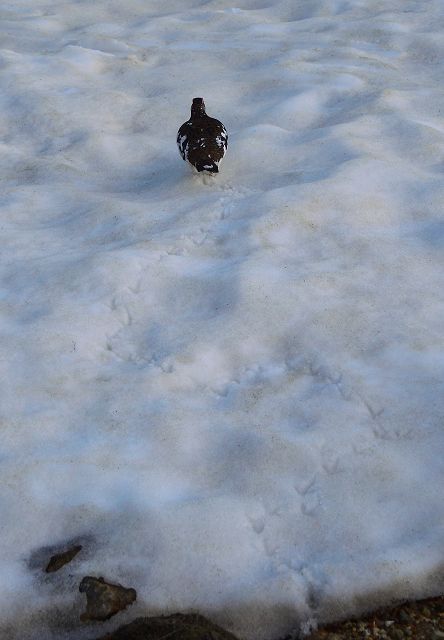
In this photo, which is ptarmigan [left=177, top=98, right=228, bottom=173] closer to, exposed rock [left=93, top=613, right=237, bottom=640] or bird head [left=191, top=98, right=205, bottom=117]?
bird head [left=191, top=98, right=205, bottom=117]

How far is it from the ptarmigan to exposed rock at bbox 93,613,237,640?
401 cm

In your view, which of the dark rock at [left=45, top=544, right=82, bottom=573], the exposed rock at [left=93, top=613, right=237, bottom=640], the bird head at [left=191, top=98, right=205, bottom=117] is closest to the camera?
the exposed rock at [left=93, top=613, right=237, bottom=640]

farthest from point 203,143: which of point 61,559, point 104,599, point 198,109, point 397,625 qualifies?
point 397,625

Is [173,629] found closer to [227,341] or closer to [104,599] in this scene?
[104,599]

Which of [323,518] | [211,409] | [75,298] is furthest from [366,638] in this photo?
[75,298]

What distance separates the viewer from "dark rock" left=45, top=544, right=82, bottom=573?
3025 millimetres

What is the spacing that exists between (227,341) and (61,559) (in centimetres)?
167

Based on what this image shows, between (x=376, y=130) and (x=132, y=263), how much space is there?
2.94 metres

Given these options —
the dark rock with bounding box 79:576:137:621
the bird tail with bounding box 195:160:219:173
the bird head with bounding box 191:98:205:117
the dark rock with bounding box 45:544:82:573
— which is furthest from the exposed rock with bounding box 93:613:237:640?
the bird head with bounding box 191:98:205:117

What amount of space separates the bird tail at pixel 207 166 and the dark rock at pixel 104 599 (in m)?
A: 3.83

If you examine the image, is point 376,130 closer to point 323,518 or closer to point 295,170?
point 295,170

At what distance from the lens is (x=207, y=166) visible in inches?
236

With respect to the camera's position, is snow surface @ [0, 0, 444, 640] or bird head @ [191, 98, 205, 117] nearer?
snow surface @ [0, 0, 444, 640]

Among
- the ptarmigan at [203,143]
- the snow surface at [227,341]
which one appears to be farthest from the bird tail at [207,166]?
the snow surface at [227,341]
